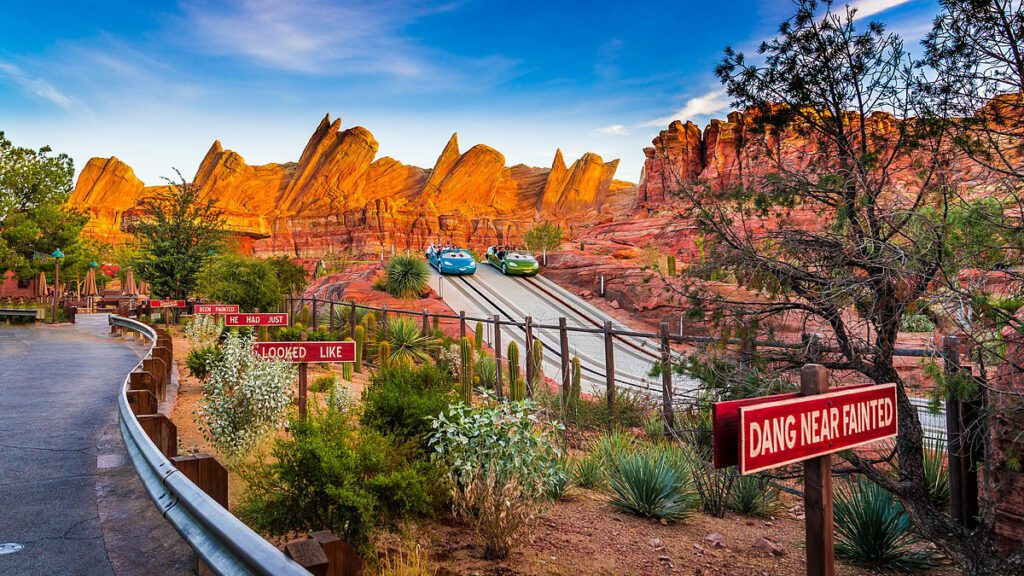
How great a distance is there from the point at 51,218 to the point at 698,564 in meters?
38.1

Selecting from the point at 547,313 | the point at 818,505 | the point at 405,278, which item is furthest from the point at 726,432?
the point at 405,278

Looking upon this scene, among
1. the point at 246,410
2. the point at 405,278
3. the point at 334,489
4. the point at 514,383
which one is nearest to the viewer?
the point at 334,489

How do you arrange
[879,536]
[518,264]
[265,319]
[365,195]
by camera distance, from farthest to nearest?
1. [365,195]
2. [518,264]
3. [265,319]
4. [879,536]

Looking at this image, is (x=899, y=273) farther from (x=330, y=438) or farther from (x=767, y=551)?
(x=330, y=438)

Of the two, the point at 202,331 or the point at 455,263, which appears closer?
the point at 202,331

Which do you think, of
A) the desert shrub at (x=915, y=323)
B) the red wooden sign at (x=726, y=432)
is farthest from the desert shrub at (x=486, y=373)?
the red wooden sign at (x=726, y=432)

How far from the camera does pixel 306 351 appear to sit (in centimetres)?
740

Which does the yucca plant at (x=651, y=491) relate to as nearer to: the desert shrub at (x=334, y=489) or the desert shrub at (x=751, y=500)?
the desert shrub at (x=751, y=500)

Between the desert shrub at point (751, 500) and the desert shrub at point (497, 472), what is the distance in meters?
2.27

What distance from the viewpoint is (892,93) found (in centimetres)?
508

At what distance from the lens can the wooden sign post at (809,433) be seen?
2600 millimetres

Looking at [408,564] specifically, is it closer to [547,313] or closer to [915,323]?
[915,323]

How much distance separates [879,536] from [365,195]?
133155 mm

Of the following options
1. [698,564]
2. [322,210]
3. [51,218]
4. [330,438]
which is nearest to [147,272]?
[51,218]
